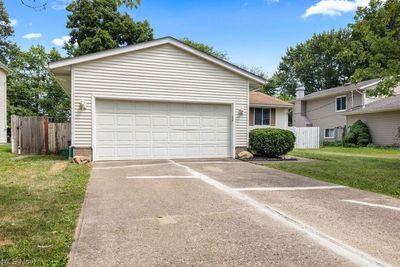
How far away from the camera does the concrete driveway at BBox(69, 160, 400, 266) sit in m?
3.37

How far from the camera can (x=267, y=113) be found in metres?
22.6

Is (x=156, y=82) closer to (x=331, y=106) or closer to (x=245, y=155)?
(x=245, y=155)

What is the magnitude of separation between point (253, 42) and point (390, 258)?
87.7 ft

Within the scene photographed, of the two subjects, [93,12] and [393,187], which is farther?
[93,12]

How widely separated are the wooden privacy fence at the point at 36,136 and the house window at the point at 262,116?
38.8ft

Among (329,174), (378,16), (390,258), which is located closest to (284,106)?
(378,16)

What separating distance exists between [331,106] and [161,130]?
21166 mm

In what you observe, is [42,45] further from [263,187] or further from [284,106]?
[263,187]

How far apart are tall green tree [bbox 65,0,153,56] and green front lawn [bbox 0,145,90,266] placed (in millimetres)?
23765

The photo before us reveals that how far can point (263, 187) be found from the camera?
7203 millimetres

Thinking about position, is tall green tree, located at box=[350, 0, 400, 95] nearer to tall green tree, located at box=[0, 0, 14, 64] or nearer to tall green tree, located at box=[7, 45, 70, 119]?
tall green tree, located at box=[7, 45, 70, 119]

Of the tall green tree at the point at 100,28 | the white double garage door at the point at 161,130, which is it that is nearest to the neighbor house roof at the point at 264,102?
the white double garage door at the point at 161,130

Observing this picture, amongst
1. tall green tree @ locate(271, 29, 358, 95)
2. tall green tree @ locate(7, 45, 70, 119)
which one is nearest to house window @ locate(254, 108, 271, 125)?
tall green tree @ locate(7, 45, 70, 119)

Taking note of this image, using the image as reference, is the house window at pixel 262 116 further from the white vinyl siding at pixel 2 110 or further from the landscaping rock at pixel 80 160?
the white vinyl siding at pixel 2 110
